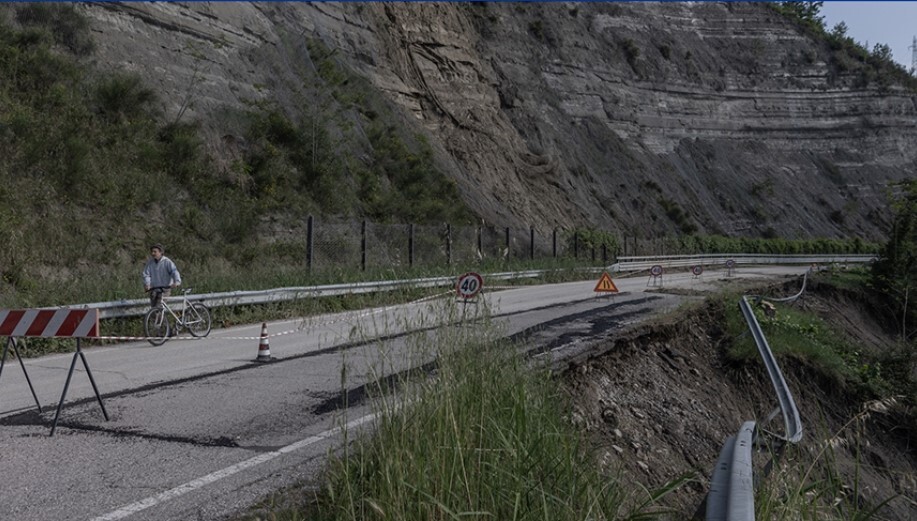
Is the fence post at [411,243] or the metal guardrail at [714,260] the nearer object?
the fence post at [411,243]

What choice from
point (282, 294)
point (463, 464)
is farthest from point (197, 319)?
point (463, 464)

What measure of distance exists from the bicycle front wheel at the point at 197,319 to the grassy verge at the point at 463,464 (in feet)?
30.6

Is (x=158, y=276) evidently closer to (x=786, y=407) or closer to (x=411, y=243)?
(x=786, y=407)

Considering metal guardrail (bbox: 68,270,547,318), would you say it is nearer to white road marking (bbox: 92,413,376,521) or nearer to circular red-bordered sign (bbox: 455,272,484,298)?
circular red-bordered sign (bbox: 455,272,484,298)

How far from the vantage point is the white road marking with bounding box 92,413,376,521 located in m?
4.38

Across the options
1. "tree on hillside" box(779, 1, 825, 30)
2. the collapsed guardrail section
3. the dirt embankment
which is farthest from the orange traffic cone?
"tree on hillside" box(779, 1, 825, 30)

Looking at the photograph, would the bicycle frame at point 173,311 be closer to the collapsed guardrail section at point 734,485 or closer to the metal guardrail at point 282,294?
the metal guardrail at point 282,294

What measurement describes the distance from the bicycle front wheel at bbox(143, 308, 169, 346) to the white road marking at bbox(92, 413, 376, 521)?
7.35 meters

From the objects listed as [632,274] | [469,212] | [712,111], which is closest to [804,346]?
[469,212]

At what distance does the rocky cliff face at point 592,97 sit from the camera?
98.8 ft

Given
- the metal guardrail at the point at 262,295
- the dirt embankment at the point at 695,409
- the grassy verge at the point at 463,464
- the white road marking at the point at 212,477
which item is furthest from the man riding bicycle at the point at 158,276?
the grassy verge at the point at 463,464

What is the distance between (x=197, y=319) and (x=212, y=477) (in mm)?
9192

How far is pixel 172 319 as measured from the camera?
1330cm

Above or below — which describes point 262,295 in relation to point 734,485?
below
